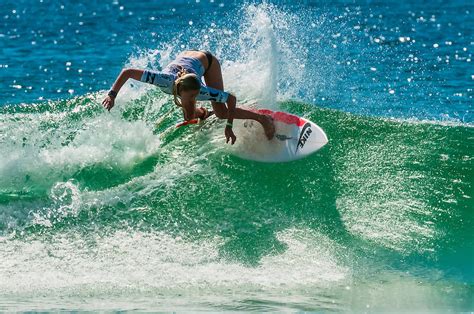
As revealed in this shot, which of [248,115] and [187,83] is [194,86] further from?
[248,115]

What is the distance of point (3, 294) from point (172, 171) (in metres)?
2.43

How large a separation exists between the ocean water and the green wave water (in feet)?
0.06

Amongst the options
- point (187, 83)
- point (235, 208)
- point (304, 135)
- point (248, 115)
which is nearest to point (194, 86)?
point (187, 83)

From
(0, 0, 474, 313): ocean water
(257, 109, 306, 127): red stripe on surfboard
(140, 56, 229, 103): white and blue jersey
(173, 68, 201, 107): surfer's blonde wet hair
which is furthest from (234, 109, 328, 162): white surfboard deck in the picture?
(173, 68, 201, 107): surfer's blonde wet hair

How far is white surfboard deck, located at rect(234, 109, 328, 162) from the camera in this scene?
8.61 metres

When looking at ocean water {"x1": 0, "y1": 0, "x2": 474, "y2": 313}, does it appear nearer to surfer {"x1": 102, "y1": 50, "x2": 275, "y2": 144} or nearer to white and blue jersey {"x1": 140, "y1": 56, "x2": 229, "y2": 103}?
surfer {"x1": 102, "y1": 50, "x2": 275, "y2": 144}

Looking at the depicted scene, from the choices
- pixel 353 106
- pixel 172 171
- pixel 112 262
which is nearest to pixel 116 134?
pixel 172 171

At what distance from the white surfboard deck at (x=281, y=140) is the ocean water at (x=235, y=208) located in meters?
0.11

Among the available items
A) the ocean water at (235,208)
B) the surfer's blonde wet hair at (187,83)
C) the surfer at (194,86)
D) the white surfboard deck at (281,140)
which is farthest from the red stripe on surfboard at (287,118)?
the surfer's blonde wet hair at (187,83)

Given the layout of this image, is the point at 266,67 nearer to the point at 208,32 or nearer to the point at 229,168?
the point at 229,168

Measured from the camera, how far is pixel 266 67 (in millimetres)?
9797

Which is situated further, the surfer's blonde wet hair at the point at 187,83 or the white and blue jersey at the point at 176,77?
A: the white and blue jersey at the point at 176,77

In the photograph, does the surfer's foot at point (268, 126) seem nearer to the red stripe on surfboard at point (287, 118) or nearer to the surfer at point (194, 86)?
the surfer at point (194, 86)

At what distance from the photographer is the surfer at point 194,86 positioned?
755 centimetres
